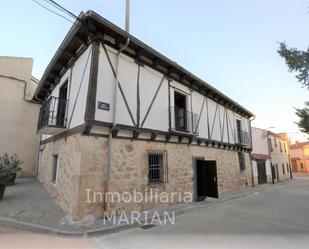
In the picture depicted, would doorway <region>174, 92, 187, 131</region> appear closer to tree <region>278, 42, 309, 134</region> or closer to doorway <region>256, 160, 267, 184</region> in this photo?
tree <region>278, 42, 309, 134</region>

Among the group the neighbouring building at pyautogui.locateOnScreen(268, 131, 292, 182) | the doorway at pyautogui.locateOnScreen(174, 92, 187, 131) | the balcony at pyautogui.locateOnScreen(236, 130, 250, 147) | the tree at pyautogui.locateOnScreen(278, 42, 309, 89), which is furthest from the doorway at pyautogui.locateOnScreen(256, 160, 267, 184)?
the tree at pyautogui.locateOnScreen(278, 42, 309, 89)

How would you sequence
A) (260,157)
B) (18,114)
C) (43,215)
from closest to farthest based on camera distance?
(43,215) → (18,114) → (260,157)

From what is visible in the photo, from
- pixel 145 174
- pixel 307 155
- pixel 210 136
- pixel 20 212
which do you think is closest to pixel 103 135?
pixel 145 174

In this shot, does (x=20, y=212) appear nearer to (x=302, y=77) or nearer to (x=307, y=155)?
(x=302, y=77)

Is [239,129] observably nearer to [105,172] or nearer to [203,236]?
[203,236]

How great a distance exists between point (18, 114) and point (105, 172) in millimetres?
8879

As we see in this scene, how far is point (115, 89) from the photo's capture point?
6.16m

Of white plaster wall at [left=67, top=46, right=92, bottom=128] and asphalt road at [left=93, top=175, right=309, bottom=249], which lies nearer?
asphalt road at [left=93, top=175, right=309, bottom=249]

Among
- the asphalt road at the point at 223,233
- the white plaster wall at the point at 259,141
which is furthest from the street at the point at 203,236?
the white plaster wall at the point at 259,141

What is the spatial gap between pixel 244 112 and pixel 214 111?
5042 mm

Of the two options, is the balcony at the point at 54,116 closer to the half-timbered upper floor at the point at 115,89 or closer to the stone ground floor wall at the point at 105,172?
the half-timbered upper floor at the point at 115,89

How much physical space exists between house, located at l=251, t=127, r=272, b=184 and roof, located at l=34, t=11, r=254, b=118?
29.8 ft

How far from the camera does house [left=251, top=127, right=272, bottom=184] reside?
54.3 ft

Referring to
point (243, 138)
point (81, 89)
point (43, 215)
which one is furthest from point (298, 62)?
point (43, 215)
